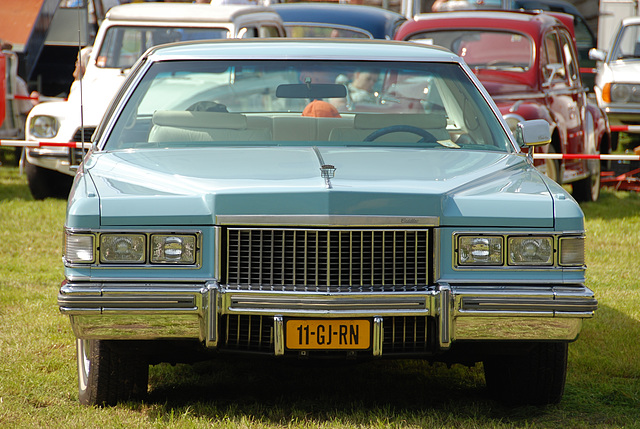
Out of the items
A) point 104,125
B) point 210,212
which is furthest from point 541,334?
point 104,125

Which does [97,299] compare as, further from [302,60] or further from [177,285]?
[302,60]

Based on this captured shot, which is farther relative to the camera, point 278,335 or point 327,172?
point 327,172

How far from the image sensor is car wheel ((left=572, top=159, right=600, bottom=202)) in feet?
34.8

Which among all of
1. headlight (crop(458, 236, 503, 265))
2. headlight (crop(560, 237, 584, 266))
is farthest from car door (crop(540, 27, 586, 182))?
headlight (crop(458, 236, 503, 265))

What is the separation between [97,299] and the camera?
132 inches

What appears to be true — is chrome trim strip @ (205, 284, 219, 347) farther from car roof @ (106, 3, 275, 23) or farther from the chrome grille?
car roof @ (106, 3, 275, 23)

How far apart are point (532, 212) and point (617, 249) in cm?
487

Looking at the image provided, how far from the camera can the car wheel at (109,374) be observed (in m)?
3.70

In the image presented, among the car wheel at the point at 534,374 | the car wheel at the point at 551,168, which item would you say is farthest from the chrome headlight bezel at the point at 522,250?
the car wheel at the point at 551,168

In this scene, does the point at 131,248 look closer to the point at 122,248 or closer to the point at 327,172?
the point at 122,248

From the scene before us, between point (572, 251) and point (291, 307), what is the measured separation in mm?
1049

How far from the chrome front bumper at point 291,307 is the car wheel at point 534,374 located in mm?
393

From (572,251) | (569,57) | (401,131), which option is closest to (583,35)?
(569,57)

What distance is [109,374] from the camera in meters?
3.78
